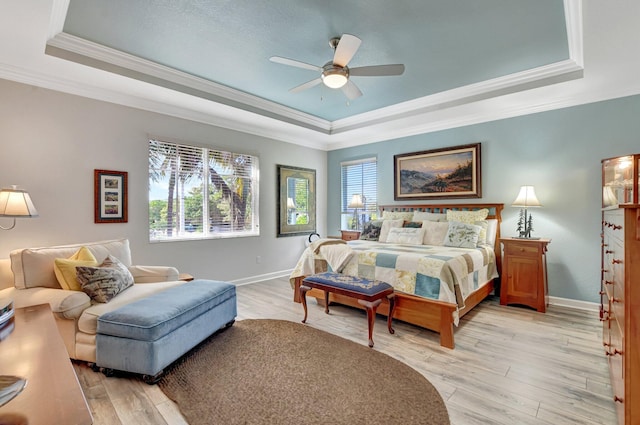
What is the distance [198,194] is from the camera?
4.50 metres

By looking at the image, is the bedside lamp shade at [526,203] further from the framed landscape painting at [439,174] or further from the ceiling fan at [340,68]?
the ceiling fan at [340,68]

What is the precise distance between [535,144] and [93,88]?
5.60 metres

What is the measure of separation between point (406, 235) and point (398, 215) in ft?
2.35

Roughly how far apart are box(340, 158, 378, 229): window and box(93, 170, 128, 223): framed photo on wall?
367cm

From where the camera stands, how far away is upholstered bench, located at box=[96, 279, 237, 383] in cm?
212

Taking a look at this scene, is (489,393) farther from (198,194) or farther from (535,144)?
(198,194)

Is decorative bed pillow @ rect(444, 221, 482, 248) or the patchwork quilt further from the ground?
decorative bed pillow @ rect(444, 221, 482, 248)

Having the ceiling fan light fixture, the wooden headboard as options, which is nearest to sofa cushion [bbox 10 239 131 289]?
the ceiling fan light fixture

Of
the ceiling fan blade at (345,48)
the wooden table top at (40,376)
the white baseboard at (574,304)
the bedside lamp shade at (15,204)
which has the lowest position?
the white baseboard at (574,304)

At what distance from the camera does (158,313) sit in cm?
222

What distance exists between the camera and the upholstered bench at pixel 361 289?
274 cm

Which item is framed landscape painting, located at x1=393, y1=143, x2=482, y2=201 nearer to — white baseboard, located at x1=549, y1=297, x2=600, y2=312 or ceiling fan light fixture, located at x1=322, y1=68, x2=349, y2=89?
white baseboard, located at x1=549, y1=297, x2=600, y2=312

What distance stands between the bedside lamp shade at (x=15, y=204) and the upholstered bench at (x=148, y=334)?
126 centimetres

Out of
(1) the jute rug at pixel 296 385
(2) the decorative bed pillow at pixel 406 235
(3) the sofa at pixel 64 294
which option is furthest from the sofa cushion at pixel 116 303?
(2) the decorative bed pillow at pixel 406 235
